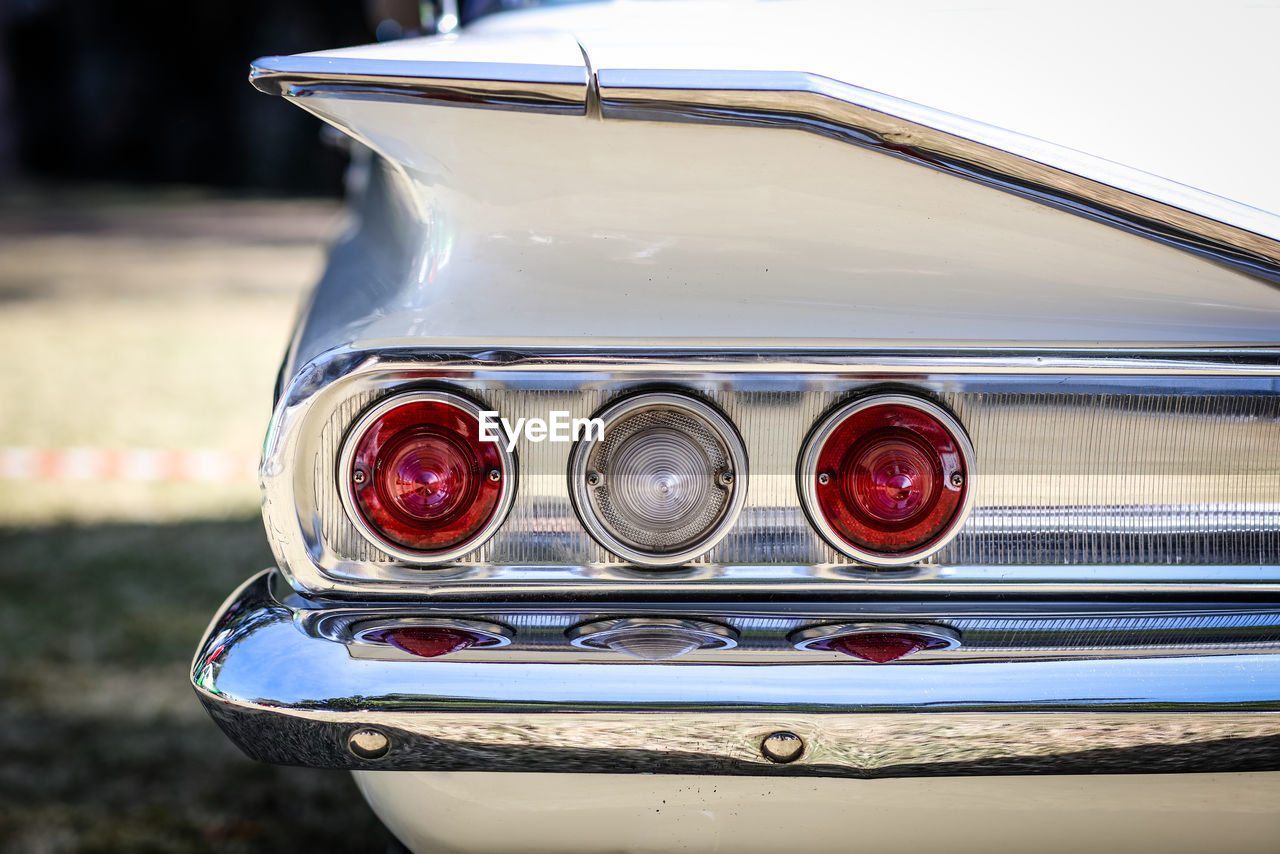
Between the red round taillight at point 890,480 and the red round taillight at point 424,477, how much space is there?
14.2 inches

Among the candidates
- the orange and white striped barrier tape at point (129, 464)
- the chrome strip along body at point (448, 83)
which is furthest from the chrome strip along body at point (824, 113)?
the orange and white striped barrier tape at point (129, 464)

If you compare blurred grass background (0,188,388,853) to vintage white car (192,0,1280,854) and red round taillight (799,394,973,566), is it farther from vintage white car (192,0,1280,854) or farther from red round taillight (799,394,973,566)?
red round taillight (799,394,973,566)

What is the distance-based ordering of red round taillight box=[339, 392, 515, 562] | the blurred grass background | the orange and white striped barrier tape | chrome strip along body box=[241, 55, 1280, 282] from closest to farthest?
1. chrome strip along body box=[241, 55, 1280, 282]
2. red round taillight box=[339, 392, 515, 562]
3. the blurred grass background
4. the orange and white striped barrier tape

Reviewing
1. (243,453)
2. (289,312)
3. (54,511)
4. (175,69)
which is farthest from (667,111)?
(175,69)

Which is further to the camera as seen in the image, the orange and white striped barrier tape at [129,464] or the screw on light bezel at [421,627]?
the orange and white striped barrier tape at [129,464]

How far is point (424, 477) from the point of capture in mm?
1251

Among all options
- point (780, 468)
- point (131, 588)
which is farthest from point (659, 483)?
point (131, 588)

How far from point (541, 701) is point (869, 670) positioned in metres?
0.35

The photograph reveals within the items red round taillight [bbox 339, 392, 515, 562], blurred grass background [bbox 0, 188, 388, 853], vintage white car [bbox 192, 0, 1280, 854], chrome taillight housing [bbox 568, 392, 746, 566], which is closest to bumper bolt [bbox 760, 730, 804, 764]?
vintage white car [bbox 192, 0, 1280, 854]

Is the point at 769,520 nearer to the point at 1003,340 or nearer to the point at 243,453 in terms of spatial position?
the point at 1003,340

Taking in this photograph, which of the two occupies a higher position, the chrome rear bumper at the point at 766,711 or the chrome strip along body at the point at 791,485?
the chrome strip along body at the point at 791,485

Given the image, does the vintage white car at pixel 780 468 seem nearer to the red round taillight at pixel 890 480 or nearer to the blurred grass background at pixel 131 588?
the red round taillight at pixel 890 480

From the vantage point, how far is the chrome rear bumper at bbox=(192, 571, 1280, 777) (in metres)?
1.17

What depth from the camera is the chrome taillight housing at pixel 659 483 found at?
125cm
